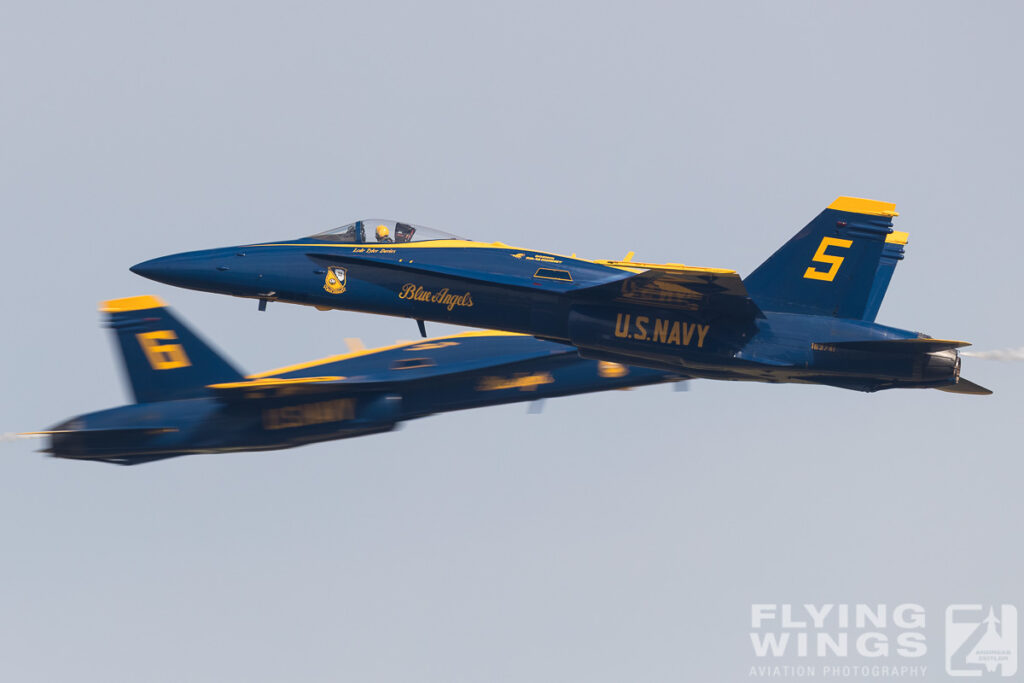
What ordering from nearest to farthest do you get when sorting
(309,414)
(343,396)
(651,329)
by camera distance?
(651,329) → (343,396) → (309,414)

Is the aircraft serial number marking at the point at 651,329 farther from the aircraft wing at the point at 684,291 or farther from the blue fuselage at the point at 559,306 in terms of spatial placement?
the aircraft wing at the point at 684,291

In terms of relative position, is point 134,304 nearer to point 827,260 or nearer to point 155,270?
Result: point 155,270

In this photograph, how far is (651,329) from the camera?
2416cm

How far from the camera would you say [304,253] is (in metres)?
25.4

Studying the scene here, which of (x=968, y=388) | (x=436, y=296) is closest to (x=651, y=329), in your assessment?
(x=436, y=296)

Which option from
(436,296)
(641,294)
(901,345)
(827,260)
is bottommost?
(901,345)

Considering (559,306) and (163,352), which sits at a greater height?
(559,306)

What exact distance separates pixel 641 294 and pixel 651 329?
2.67 ft

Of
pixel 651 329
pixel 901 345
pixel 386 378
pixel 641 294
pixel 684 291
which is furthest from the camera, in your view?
pixel 386 378

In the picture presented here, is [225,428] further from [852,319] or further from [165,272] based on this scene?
[852,319]

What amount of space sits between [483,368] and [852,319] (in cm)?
824

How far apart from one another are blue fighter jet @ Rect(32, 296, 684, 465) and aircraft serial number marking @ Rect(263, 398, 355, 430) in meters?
0.02

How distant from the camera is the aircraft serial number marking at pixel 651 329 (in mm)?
24141

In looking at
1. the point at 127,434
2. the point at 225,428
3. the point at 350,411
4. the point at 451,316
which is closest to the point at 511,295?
the point at 451,316
